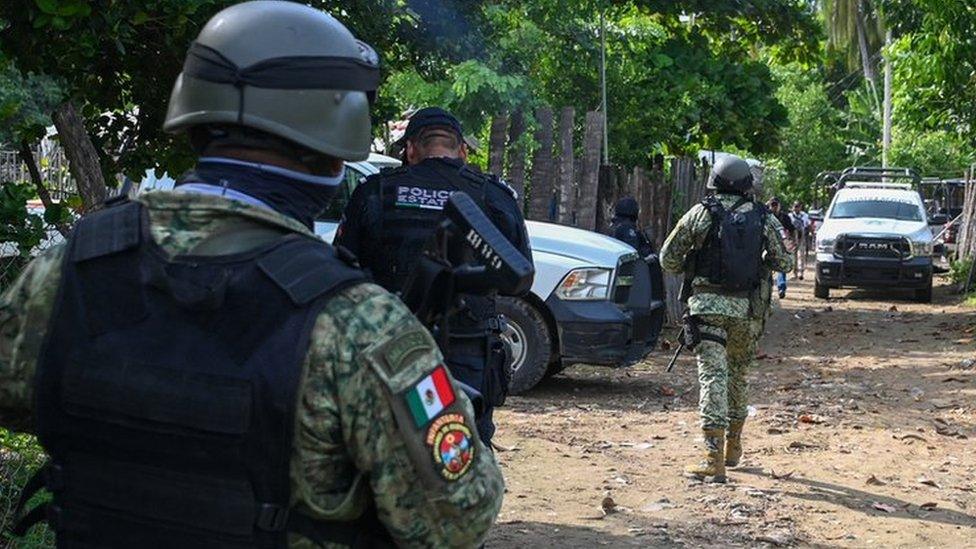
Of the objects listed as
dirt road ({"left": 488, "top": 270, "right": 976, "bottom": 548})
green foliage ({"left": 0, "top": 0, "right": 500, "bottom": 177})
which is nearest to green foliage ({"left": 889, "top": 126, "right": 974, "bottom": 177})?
dirt road ({"left": 488, "top": 270, "right": 976, "bottom": 548})

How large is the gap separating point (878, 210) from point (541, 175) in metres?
11.5

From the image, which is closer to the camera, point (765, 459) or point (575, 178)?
point (765, 459)

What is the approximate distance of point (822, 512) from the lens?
744 centimetres

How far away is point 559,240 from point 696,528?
438cm

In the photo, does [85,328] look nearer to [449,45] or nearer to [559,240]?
[449,45]

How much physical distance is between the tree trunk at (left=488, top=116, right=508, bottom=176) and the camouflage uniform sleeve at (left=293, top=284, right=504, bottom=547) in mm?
10975

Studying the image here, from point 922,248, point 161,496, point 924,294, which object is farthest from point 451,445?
point 924,294

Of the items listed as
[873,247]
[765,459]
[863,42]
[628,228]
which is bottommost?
[765,459]

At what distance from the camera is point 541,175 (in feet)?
44.5

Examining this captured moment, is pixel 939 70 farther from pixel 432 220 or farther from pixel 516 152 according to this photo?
pixel 432 220

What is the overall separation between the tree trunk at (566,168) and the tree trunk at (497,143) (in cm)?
80

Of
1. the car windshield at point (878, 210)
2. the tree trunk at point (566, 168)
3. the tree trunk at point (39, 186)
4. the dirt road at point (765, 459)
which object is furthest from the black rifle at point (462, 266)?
the car windshield at point (878, 210)

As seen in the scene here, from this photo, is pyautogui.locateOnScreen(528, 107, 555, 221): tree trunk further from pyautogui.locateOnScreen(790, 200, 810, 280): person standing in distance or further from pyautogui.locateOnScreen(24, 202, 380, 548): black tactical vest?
pyautogui.locateOnScreen(790, 200, 810, 280): person standing in distance

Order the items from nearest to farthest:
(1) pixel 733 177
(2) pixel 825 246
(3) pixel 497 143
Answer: (1) pixel 733 177 → (3) pixel 497 143 → (2) pixel 825 246
